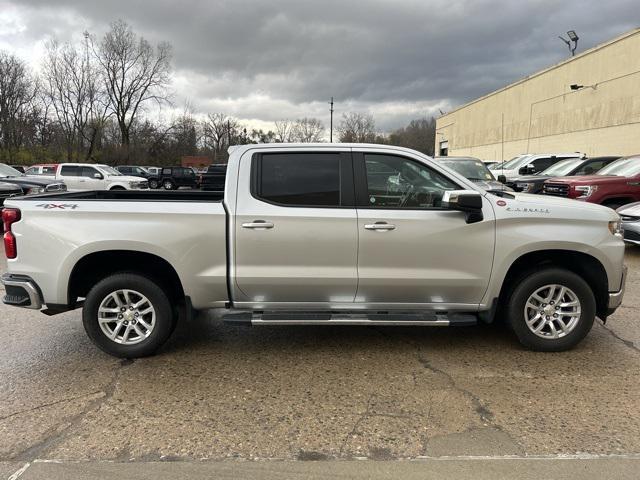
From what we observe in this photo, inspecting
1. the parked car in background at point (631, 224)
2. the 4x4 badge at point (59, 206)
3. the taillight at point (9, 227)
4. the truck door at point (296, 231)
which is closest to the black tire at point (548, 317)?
the truck door at point (296, 231)

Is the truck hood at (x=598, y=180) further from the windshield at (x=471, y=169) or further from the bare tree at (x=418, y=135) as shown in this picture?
the bare tree at (x=418, y=135)

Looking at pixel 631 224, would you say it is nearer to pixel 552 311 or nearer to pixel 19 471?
pixel 552 311

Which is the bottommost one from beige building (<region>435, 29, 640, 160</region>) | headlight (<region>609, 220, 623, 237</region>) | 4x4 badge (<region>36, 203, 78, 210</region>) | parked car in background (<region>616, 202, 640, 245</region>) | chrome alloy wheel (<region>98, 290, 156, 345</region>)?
chrome alloy wheel (<region>98, 290, 156, 345</region>)

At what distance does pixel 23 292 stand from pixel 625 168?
1141 cm

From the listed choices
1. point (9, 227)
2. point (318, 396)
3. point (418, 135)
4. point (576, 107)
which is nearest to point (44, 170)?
point (9, 227)

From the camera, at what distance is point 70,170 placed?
789 inches

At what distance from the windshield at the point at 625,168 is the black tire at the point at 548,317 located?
7302 millimetres

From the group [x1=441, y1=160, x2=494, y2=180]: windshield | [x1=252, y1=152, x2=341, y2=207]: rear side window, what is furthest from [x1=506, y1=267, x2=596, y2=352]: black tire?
[x1=441, y1=160, x2=494, y2=180]: windshield

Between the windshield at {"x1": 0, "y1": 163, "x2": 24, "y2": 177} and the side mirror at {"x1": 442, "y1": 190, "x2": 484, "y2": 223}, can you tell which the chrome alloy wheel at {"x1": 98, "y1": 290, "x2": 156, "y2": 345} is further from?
the windshield at {"x1": 0, "y1": 163, "x2": 24, "y2": 177}

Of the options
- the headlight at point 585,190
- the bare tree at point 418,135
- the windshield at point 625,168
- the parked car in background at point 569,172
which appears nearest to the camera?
the headlight at point 585,190

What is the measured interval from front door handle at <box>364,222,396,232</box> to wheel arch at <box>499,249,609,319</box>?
1.17 meters

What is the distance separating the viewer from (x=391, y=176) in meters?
4.23

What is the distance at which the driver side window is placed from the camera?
4.20 m

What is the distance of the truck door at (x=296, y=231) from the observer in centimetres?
405
